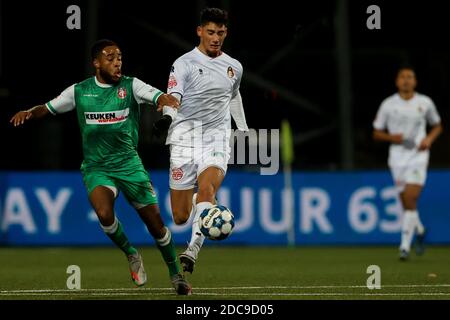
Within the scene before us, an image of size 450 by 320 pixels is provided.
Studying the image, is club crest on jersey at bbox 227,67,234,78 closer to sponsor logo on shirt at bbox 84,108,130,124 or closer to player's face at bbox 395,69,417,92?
sponsor logo on shirt at bbox 84,108,130,124

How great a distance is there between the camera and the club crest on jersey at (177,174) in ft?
34.9

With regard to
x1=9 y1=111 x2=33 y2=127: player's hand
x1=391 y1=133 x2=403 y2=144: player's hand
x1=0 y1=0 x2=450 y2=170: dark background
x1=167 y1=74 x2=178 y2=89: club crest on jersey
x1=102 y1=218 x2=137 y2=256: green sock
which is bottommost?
x1=102 y1=218 x2=137 y2=256: green sock

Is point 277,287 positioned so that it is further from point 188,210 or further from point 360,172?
point 360,172

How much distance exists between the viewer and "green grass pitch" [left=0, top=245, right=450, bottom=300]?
30.9 ft

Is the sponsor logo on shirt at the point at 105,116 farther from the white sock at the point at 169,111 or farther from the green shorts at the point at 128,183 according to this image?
the white sock at the point at 169,111

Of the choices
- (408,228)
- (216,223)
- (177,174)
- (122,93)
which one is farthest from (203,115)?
(408,228)

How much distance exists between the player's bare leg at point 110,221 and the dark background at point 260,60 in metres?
9.49

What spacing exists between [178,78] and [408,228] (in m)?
5.25

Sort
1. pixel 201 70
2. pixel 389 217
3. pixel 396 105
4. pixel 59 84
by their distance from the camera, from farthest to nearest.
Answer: pixel 59 84 → pixel 389 217 → pixel 396 105 → pixel 201 70

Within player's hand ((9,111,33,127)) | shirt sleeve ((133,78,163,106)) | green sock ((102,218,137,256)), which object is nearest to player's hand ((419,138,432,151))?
green sock ((102,218,137,256))

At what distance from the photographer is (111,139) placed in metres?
9.54
